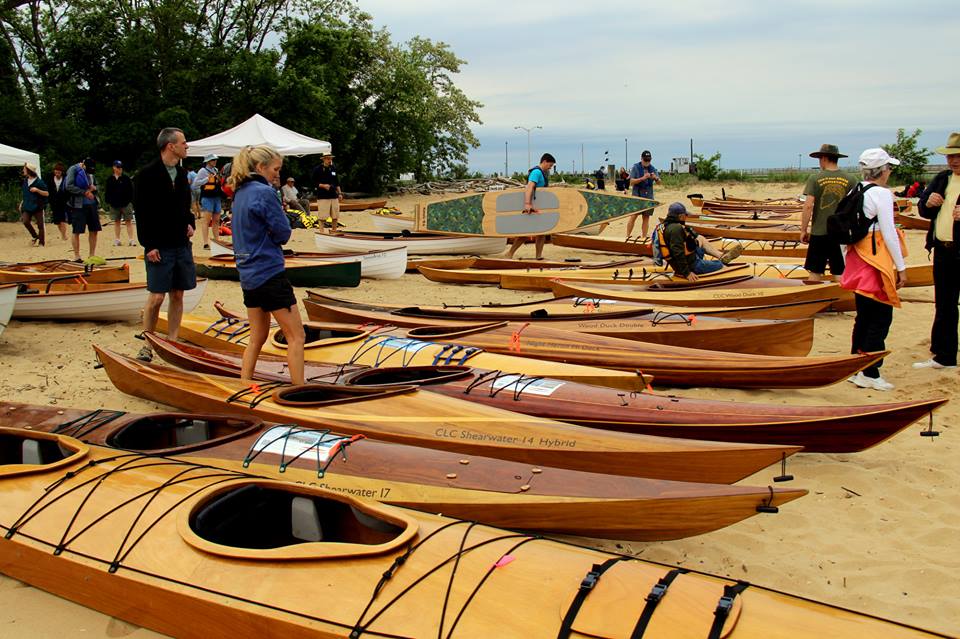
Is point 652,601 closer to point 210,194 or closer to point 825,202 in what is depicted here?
point 825,202

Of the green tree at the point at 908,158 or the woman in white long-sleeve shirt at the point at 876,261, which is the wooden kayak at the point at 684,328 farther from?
the green tree at the point at 908,158

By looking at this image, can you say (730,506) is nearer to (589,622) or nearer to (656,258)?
(589,622)

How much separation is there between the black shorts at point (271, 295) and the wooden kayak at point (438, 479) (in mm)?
950

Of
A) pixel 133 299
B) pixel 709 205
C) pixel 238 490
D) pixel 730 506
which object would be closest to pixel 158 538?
pixel 238 490

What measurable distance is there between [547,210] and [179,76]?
16.3 m

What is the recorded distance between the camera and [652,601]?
7.36 ft

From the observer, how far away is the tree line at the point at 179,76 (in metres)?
22.6

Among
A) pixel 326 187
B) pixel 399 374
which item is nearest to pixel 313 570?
A: pixel 399 374

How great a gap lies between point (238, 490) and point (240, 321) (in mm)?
3751

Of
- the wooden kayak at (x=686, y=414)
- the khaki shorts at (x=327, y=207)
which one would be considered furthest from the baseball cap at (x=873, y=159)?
the khaki shorts at (x=327, y=207)

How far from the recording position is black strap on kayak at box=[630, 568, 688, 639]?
2.17 m

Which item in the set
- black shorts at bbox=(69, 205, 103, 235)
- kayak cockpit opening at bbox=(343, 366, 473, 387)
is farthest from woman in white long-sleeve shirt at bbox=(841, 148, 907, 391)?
black shorts at bbox=(69, 205, 103, 235)

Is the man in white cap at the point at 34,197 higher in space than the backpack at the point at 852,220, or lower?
higher

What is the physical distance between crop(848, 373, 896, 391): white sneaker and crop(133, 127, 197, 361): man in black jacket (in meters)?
5.32
